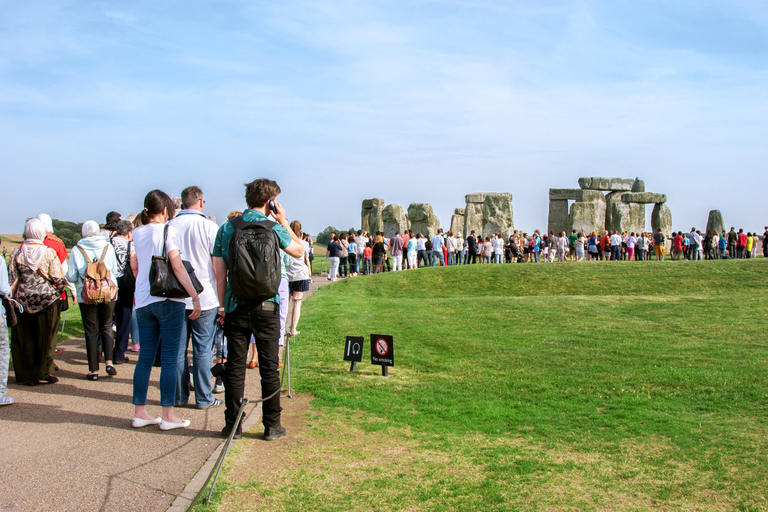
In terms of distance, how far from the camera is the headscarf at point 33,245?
743 cm

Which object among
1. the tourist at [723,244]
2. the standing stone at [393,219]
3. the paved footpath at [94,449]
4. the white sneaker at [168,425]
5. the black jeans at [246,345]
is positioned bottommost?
the paved footpath at [94,449]

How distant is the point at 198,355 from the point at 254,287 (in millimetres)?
1640

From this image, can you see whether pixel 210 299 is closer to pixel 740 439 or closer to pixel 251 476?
pixel 251 476

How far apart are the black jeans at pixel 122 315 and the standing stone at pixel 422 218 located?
2668 centimetres

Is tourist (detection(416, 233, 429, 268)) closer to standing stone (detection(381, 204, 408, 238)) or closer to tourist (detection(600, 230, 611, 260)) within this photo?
standing stone (detection(381, 204, 408, 238))

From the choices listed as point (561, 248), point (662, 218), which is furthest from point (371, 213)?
point (662, 218)

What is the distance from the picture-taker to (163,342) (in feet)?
19.3

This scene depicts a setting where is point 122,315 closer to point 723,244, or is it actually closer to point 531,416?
point 531,416

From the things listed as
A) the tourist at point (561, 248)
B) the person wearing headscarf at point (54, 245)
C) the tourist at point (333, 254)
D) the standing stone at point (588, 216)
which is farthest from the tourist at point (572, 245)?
the person wearing headscarf at point (54, 245)

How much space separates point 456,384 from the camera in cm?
786

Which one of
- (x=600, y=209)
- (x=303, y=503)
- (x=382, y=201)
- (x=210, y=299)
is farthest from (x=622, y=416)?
(x=600, y=209)

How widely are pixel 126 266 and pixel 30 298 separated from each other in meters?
1.41

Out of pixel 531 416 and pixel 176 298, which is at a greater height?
pixel 176 298

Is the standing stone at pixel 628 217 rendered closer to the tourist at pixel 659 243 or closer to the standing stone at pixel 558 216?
the standing stone at pixel 558 216
